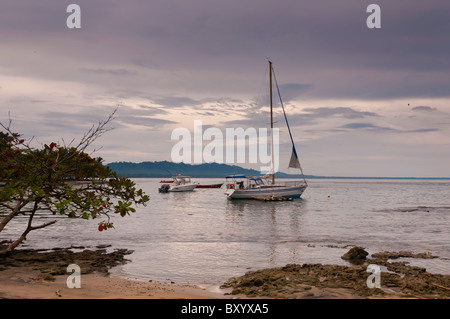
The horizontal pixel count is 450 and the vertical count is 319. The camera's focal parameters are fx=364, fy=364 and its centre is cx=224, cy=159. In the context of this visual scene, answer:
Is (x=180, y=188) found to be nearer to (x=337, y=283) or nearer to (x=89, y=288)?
(x=89, y=288)

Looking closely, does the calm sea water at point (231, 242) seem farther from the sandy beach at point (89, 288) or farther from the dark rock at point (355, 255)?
the sandy beach at point (89, 288)

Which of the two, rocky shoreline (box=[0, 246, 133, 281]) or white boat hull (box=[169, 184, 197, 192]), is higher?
rocky shoreline (box=[0, 246, 133, 281])

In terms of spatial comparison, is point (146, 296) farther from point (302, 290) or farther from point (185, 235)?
point (185, 235)

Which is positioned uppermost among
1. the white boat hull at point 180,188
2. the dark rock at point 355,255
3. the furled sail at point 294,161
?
the furled sail at point 294,161

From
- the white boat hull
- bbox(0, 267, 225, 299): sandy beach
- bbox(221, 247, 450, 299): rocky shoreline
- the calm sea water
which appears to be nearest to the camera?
bbox(0, 267, 225, 299): sandy beach

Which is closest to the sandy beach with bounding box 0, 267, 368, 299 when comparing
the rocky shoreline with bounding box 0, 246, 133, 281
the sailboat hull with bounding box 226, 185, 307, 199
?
the rocky shoreline with bounding box 0, 246, 133, 281

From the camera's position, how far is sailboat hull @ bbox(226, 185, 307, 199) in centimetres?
5872

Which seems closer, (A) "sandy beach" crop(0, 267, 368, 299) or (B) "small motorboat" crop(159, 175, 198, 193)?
(A) "sandy beach" crop(0, 267, 368, 299)

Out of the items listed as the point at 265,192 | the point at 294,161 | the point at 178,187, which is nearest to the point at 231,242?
the point at 294,161

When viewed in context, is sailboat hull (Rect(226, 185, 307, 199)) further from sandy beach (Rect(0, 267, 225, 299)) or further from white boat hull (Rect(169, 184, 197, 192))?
sandy beach (Rect(0, 267, 225, 299))

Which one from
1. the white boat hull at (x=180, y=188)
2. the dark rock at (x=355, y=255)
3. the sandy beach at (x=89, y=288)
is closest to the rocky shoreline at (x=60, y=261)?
the sandy beach at (x=89, y=288)

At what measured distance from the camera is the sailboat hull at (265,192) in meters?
58.7

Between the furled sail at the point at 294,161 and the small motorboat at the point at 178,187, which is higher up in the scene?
the furled sail at the point at 294,161
